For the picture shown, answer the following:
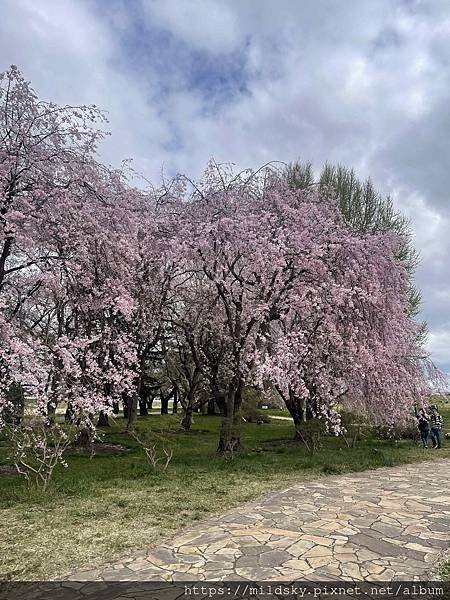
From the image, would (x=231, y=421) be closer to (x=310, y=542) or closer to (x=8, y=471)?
(x=8, y=471)

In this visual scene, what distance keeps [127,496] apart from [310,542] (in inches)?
160

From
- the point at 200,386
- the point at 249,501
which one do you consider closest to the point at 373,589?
the point at 249,501

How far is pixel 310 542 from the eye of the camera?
598cm

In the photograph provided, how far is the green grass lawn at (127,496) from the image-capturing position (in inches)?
232

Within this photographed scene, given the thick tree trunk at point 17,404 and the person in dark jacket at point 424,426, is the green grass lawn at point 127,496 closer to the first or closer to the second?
the thick tree trunk at point 17,404

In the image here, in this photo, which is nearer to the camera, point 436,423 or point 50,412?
point 50,412

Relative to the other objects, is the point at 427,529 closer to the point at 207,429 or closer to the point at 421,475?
the point at 421,475

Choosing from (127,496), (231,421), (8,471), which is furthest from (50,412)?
(231,421)

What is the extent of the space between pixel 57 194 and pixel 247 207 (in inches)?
227

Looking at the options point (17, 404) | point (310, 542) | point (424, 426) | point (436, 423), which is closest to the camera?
point (310, 542)

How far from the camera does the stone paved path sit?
16.5ft

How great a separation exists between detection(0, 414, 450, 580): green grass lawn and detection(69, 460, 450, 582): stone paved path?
1.76 ft

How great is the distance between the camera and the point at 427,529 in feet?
22.0

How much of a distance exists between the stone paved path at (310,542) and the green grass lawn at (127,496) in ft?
1.76
